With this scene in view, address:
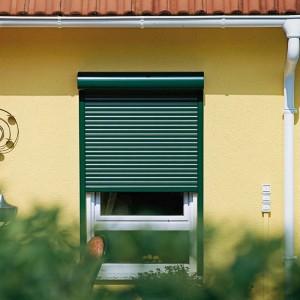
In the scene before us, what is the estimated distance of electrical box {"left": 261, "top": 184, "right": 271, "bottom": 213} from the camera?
20.9 feet

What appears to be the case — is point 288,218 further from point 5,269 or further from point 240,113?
point 5,269

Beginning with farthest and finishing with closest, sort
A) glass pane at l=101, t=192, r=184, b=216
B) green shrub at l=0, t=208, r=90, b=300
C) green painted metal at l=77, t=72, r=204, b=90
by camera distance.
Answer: glass pane at l=101, t=192, r=184, b=216 < green painted metal at l=77, t=72, r=204, b=90 < green shrub at l=0, t=208, r=90, b=300

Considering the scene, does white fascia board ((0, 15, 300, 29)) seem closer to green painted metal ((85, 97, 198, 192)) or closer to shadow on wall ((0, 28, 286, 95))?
shadow on wall ((0, 28, 286, 95))

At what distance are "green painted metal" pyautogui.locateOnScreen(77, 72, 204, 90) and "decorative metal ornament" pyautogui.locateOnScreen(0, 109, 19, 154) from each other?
28.1 inches

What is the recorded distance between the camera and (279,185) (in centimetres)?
639

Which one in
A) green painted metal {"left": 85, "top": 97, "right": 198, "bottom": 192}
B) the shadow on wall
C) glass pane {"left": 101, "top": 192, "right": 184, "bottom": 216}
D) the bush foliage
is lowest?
glass pane {"left": 101, "top": 192, "right": 184, "bottom": 216}

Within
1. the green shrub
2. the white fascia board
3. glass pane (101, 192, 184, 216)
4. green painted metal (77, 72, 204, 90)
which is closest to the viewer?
the green shrub

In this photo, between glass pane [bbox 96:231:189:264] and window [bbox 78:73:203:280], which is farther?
A: window [bbox 78:73:203:280]

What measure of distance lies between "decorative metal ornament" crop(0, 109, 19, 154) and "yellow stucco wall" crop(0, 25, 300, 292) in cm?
5

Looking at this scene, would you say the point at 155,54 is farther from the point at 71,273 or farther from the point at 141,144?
the point at 71,273

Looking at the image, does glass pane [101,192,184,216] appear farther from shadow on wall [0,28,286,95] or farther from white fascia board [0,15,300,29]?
white fascia board [0,15,300,29]

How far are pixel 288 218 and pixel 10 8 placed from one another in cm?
293

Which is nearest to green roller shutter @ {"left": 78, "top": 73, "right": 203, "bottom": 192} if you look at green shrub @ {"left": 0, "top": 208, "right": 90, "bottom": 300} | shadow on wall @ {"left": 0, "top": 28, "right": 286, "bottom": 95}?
shadow on wall @ {"left": 0, "top": 28, "right": 286, "bottom": 95}

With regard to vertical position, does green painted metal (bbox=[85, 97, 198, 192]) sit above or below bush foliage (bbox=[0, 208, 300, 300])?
above
